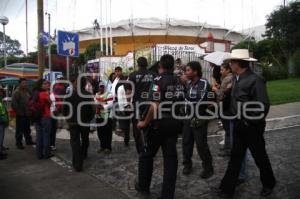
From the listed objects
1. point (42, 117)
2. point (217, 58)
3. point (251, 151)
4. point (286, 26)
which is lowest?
point (251, 151)

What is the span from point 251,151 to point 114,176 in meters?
2.58

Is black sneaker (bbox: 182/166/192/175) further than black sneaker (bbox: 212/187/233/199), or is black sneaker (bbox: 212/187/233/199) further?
black sneaker (bbox: 182/166/192/175)

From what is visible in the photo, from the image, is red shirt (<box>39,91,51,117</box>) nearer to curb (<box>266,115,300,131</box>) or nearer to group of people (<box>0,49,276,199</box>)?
group of people (<box>0,49,276,199</box>)

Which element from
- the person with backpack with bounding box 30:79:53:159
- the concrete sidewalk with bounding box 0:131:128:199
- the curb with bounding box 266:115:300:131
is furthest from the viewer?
the curb with bounding box 266:115:300:131

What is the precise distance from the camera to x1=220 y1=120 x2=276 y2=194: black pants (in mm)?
5000

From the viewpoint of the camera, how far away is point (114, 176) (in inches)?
267

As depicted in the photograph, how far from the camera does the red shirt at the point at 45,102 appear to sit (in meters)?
8.59

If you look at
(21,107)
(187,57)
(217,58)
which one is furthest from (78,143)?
(187,57)

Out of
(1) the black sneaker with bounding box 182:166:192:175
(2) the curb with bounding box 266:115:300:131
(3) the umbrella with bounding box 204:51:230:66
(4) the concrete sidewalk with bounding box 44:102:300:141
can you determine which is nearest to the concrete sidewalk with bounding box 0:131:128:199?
(1) the black sneaker with bounding box 182:166:192:175

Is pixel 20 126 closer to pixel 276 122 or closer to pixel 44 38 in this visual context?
pixel 44 38

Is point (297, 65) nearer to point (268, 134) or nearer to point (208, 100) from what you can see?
point (268, 134)

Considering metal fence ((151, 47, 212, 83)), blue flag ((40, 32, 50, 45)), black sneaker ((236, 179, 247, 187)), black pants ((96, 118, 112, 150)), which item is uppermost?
blue flag ((40, 32, 50, 45))

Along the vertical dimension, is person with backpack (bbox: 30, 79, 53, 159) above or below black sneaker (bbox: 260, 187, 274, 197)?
above

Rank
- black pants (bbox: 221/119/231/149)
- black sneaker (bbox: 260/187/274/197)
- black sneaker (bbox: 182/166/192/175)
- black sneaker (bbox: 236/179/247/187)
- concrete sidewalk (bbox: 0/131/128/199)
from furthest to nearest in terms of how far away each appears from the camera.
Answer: black pants (bbox: 221/119/231/149) < black sneaker (bbox: 182/166/192/175) < concrete sidewalk (bbox: 0/131/128/199) < black sneaker (bbox: 236/179/247/187) < black sneaker (bbox: 260/187/274/197)
